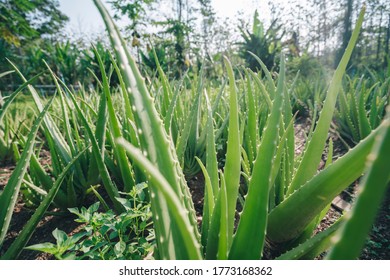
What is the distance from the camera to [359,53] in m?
8.45

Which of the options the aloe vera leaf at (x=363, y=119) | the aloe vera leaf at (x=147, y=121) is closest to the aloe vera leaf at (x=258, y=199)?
the aloe vera leaf at (x=147, y=121)

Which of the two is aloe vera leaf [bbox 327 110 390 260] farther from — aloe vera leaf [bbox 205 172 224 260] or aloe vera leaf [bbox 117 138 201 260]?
aloe vera leaf [bbox 205 172 224 260]

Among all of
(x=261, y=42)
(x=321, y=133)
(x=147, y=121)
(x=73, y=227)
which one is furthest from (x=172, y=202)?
(x=261, y=42)

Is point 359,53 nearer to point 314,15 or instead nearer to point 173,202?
point 314,15

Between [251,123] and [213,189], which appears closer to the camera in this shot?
[213,189]

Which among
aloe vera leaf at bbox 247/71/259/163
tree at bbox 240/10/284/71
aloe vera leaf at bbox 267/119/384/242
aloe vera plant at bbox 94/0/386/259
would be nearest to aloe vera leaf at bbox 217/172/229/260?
aloe vera plant at bbox 94/0/386/259

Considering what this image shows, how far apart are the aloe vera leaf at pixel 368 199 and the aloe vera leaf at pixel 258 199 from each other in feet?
0.43

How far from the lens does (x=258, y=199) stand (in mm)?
314

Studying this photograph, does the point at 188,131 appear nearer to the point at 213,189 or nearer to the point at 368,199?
the point at 213,189

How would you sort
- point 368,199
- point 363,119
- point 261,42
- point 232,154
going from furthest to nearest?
1. point 261,42
2. point 363,119
3. point 232,154
4. point 368,199

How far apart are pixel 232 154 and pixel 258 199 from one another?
96mm

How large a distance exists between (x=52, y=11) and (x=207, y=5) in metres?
8.96

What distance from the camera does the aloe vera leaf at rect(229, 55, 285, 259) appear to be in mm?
310
